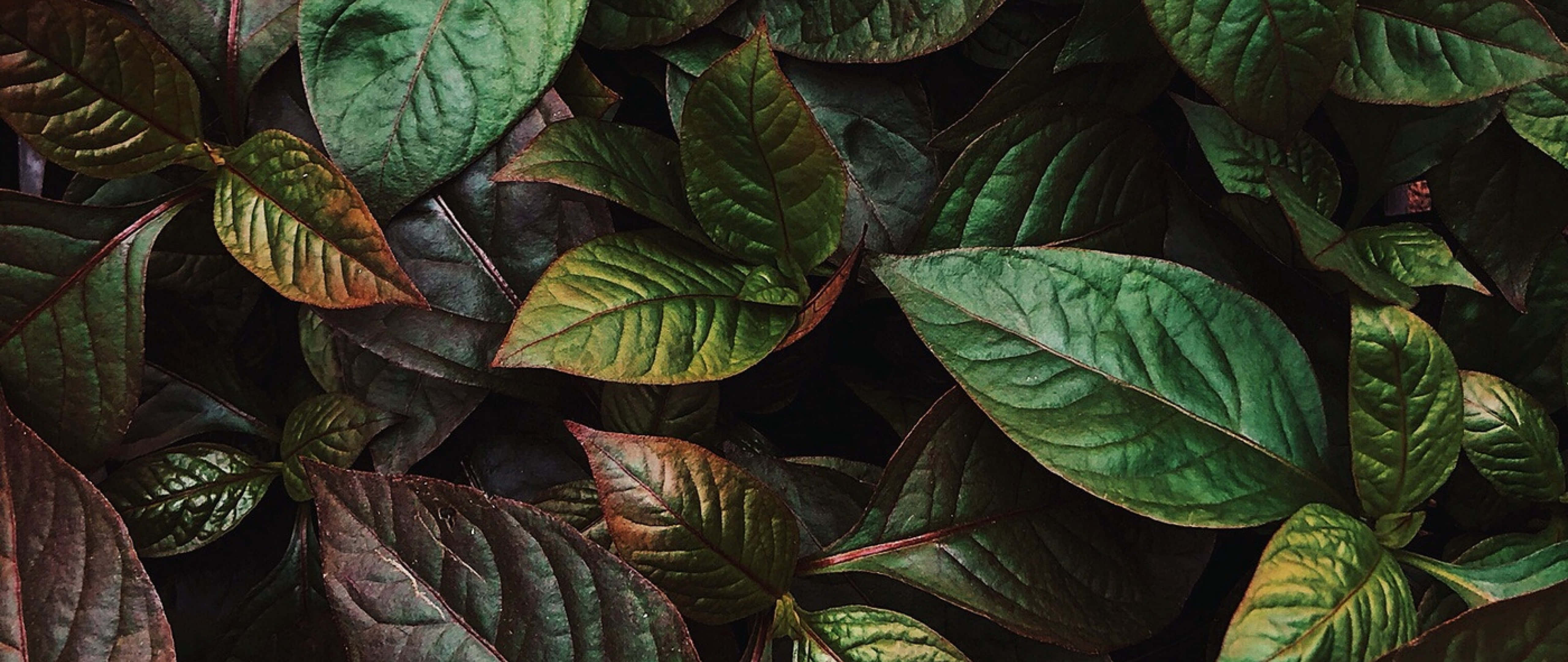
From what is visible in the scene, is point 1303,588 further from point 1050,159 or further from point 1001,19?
point 1001,19

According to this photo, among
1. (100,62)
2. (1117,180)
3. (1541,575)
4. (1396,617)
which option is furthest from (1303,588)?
(100,62)

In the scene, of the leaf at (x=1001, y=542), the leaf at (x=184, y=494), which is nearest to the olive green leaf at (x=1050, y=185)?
the leaf at (x=1001, y=542)

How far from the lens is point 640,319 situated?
607 mm

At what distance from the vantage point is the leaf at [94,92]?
0.62 m

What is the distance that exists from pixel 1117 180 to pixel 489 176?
41cm

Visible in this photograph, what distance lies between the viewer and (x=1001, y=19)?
0.75 metres

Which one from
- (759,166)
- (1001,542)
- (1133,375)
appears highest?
(759,166)

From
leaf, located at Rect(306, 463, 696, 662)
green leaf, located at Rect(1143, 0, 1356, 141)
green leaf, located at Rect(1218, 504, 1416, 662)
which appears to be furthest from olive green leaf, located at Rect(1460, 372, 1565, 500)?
leaf, located at Rect(306, 463, 696, 662)

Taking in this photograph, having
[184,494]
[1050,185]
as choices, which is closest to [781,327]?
[1050,185]

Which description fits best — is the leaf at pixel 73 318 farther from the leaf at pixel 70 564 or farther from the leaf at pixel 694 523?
the leaf at pixel 694 523

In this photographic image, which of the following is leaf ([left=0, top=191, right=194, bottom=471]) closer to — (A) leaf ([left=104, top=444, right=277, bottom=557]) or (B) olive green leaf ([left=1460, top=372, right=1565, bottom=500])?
(A) leaf ([left=104, top=444, right=277, bottom=557])

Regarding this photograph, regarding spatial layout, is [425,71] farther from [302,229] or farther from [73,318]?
[73,318]

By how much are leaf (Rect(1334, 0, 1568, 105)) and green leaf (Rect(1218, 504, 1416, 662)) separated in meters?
0.26

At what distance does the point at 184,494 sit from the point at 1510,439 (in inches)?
32.9
